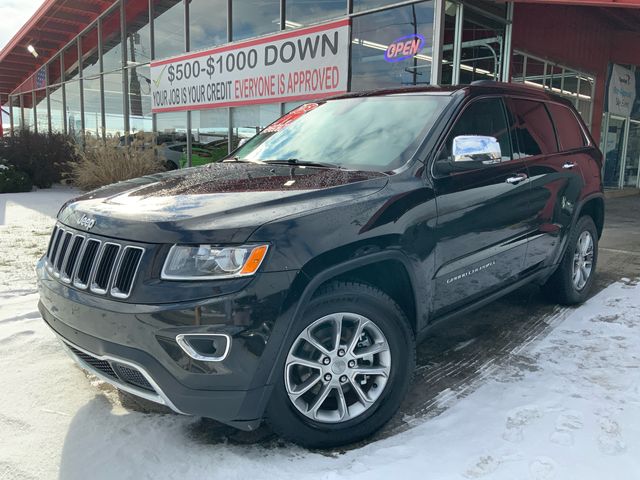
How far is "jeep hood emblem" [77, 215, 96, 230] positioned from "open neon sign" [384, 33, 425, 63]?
7.46 metres

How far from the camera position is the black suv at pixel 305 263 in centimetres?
219

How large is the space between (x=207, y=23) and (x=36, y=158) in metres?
5.87

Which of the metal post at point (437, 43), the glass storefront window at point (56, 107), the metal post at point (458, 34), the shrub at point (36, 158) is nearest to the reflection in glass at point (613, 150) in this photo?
the metal post at point (458, 34)

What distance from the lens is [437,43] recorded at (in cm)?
861

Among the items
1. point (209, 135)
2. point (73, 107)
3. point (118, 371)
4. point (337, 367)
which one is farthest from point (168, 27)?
point (337, 367)

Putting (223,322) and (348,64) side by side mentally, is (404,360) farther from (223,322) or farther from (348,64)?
(348,64)

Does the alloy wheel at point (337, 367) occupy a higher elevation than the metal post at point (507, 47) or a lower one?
lower

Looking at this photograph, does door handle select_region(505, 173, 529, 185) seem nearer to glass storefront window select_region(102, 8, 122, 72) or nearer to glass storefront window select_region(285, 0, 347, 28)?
glass storefront window select_region(285, 0, 347, 28)

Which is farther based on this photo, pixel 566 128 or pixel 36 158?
pixel 36 158

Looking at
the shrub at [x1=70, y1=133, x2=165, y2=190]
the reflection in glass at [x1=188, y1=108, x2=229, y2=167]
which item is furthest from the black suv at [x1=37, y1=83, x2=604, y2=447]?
the reflection in glass at [x1=188, y1=108, x2=229, y2=167]

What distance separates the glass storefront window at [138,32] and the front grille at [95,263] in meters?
14.4

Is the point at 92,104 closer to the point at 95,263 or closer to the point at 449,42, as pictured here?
the point at 449,42

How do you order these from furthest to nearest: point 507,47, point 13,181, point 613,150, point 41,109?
1. point 41,109
2. point 613,150
3. point 13,181
4. point 507,47

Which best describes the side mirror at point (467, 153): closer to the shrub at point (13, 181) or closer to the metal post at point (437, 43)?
the metal post at point (437, 43)
